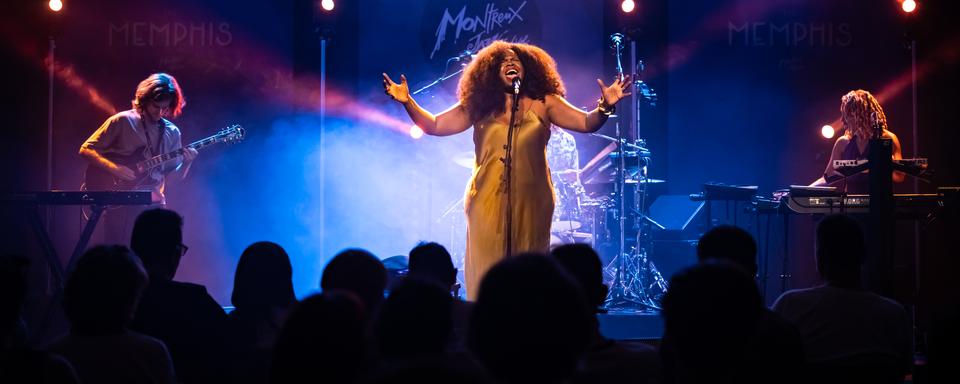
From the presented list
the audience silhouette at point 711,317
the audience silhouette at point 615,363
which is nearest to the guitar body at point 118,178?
the audience silhouette at point 615,363

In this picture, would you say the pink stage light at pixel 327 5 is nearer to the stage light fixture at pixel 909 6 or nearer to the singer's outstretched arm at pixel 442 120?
the singer's outstretched arm at pixel 442 120

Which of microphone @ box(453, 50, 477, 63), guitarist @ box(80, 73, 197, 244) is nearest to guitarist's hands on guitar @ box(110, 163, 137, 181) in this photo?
guitarist @ box(80, 73, 197, 244)

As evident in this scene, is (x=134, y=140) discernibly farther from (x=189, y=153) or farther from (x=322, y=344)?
(x=322, y=344)

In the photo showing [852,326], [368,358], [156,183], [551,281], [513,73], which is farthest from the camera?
[156,183]

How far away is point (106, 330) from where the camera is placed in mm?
2941

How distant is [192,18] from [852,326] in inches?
351

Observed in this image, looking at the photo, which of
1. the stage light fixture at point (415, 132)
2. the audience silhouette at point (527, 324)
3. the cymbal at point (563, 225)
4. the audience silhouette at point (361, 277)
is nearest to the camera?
the audience silhouette at point (527, 324)

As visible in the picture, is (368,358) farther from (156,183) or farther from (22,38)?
(22,38)

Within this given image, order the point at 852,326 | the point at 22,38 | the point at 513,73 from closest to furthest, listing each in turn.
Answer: the point at 852,326 < the point at 513,73 < the point at 22,38

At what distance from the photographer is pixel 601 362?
105 inches

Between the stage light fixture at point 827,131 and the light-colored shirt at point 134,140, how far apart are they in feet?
24.1

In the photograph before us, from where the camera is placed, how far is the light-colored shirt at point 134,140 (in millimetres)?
8430

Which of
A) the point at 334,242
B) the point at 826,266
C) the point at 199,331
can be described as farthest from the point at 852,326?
the point at 334,242

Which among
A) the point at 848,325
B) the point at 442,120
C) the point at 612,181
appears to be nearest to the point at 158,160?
the point at 442,120
